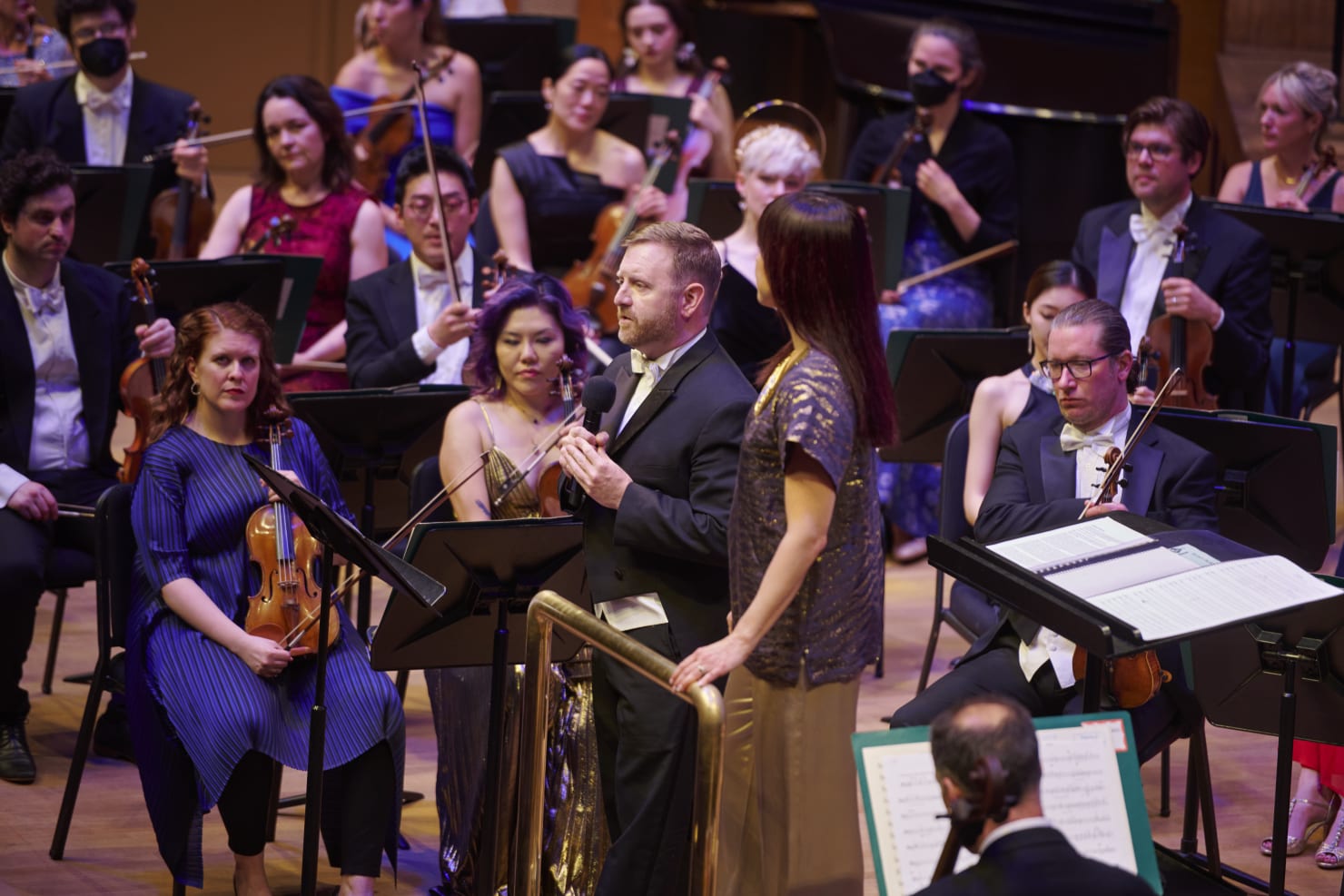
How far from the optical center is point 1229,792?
4.14 metres

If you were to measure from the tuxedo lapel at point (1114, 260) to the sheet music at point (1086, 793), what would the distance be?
2.60 metres

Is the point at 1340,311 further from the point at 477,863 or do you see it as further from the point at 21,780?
the point at 21,780

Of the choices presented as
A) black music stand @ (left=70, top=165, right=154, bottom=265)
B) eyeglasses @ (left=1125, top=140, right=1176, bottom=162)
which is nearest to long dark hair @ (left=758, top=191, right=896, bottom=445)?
eyeglasses @ (left=1125, top=140, right=1176, bottom=162)

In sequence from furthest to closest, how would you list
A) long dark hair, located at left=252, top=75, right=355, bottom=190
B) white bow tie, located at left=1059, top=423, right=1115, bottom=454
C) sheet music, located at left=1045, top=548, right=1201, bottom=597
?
long dark hair, located at left=252, top=75, right=355, bottom=190
white bow tie, located at left=1059, top=423, right=1115, bottom=454
sheet music, located at left=1045, top=548, right=1201, bottom=597

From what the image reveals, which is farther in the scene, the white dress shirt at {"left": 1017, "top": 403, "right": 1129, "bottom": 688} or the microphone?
the white dress shirt at {"left": 1017, "top": 403, "right": 1129, "bottom": 688}

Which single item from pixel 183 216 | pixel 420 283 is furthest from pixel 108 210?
pixel 420 283

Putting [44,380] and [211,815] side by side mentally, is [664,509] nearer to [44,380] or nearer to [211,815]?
[211,815]

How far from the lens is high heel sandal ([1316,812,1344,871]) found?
3688 millimetres

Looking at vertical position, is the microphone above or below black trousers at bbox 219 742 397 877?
above

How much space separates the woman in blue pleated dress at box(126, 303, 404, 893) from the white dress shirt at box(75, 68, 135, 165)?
2346 millimetres

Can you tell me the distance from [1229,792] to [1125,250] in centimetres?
154

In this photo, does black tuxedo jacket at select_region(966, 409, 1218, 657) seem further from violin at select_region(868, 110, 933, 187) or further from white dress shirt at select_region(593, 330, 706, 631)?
violin at select_region(868, 110, 933, 187)

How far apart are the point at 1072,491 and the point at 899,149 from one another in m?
2.49

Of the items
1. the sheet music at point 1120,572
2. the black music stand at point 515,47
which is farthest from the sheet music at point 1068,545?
the black music stand at point 515,47
